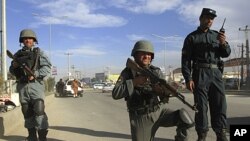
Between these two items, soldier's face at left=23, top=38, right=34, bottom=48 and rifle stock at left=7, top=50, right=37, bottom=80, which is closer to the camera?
rifle stock at left=7, top=50, right=37, bottom=80

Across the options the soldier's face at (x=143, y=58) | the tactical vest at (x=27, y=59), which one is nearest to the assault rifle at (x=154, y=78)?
the soldier's face at (x=143, y=58)

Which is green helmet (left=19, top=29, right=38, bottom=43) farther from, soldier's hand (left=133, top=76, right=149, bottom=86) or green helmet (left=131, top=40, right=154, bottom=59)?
soldier's hand (left=133, top=76, right=149, bottom=86)

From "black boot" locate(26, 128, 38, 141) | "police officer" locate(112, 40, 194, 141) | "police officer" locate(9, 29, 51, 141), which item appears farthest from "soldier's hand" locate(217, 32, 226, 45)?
"black boot" locate(26, 128, 38, 141)

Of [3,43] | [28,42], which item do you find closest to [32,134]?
[28,42]

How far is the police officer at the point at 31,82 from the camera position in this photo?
7.45 meters

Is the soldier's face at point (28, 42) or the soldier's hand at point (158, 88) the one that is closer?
the soldier's hand at point (158, 88)

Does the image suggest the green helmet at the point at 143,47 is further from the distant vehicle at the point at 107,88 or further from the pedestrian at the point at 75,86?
the distant vehicle at the point at 107,88

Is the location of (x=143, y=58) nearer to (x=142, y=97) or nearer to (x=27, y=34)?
(x=142, y=97)

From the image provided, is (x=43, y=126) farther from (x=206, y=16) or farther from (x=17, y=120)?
(x=17, y=120)

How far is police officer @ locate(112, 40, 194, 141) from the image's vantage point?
17.2ft

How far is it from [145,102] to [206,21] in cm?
201

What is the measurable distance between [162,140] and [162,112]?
344cm

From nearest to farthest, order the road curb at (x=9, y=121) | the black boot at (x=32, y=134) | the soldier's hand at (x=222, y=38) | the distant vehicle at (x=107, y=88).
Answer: the soldier's hand at (x=222, y=38) → the black boot at (x=32, y=134) → the road curb at (x=9, y=121) → the distant vehicle at (x=107, y=88)

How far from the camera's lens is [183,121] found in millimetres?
5273
